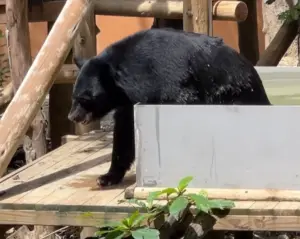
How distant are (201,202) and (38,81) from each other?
1344 mm

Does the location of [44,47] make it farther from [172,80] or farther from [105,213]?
[105,213]

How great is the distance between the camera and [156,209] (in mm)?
3902

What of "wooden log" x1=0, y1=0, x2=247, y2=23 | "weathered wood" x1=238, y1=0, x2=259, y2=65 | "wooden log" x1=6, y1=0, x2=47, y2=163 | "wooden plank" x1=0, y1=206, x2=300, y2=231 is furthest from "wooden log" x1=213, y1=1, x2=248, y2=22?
"wooden plank" x1=0, y1=206, x2=300, y2=231

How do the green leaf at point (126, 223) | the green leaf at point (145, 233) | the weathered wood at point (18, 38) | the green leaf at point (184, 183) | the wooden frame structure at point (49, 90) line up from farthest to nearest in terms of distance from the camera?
the weathered wood at point (18, 38) → the wooden frame structure at point (49, 90) → the green leaf at point (184, 183) → the green leaf at point (126, 223) → the green leaf at point (145, 233)

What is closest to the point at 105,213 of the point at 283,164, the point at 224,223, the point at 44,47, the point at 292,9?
the point at 224,223

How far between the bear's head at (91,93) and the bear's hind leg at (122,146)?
0.31ft

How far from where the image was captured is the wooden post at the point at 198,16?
563cm

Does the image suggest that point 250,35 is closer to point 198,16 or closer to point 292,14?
point 292,14

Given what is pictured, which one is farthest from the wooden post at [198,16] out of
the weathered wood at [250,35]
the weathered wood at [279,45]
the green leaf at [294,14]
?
the weathered wood at [250,35]

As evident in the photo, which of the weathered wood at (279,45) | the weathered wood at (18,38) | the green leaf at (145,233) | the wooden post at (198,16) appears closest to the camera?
the green leaf at (145,233)

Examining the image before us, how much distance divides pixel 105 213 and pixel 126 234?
0.89 feet

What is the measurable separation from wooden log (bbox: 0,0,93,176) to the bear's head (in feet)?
0.55

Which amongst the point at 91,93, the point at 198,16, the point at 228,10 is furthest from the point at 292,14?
the point at 91,93

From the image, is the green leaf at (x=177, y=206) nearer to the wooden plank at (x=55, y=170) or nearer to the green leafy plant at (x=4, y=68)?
the wooden plank at (x=55, y=170)
